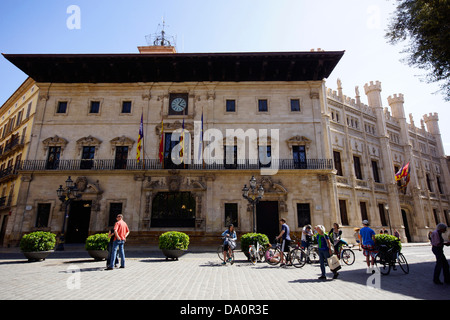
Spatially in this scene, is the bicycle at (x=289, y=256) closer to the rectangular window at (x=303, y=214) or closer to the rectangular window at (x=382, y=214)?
the rectangular window at (x=303, y=214)

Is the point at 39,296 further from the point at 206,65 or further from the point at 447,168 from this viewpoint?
the point at 447,168

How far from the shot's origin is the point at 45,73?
72.8 ft

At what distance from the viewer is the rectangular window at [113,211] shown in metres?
19.3

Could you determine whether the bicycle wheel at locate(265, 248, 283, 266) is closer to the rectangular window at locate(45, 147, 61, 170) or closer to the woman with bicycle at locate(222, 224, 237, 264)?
the woman with bicycle at locate(222, 224, 237, 264)

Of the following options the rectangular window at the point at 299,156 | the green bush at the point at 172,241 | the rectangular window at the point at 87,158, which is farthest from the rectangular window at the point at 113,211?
the rectangular window at the point at 299,156

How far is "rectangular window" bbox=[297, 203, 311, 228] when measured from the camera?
19350 millimetres

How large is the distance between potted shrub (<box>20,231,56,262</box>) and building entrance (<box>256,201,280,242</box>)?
13.4 m

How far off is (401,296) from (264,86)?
19415mm

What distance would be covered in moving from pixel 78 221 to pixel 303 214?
58.7 ft

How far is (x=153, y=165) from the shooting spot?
20125 mm

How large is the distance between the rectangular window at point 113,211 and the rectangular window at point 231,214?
8.36 m

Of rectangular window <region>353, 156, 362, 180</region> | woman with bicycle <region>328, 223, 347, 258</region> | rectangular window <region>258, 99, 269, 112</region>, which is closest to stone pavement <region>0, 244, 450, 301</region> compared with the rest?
woman with bicycle <region>328, 223, 347, 258</region>

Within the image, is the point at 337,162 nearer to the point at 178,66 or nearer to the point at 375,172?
the point at 375,172

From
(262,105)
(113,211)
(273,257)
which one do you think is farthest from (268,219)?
(113,211)
